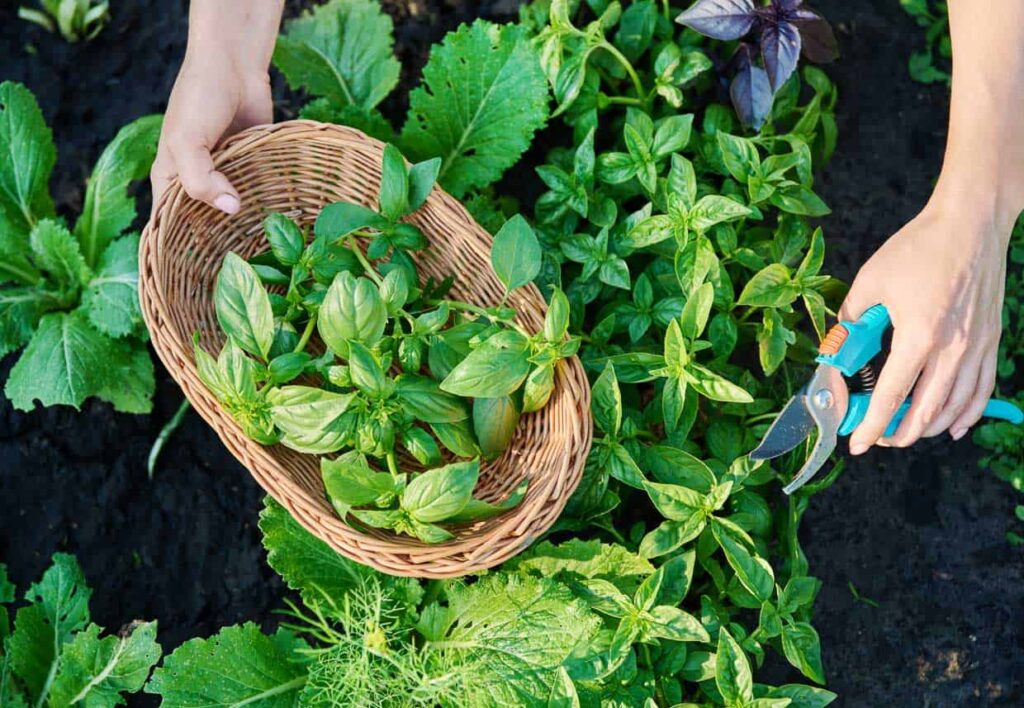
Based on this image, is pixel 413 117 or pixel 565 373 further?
pixel 413 117

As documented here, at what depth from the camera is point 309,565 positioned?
64.2 inches

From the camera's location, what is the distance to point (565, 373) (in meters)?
1.44

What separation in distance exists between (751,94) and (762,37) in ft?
0.32

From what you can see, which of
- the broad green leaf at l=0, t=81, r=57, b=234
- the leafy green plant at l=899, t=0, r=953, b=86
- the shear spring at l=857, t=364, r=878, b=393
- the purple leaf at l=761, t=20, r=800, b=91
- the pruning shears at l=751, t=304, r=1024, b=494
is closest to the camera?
the pruning shears at l=751, t=304, r=1024, b=494

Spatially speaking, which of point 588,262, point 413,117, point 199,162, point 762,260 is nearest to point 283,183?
point 199,162

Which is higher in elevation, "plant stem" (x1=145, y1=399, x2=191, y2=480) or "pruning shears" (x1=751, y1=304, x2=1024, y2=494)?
"pruning shears" (x1=751, y1=304, x2=1024, y2=494)

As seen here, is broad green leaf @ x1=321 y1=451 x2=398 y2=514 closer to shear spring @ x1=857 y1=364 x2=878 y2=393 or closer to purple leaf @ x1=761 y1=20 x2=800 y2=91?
shear spring @ x1=857 y1=364 x2=878 y2=393

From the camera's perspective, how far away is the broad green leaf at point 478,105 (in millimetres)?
1751

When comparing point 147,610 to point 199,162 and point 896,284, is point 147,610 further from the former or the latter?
point 896,284

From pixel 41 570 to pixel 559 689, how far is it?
44.0 inches

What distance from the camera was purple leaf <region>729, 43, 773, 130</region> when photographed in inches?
65.7

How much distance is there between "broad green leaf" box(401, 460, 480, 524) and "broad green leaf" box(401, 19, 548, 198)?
0.69 m

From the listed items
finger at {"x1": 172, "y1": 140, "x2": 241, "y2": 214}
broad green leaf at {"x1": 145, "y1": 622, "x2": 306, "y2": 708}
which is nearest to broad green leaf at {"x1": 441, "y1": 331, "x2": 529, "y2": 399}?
finger at {"x1": 172, "y1": 140, "x2": 241, "y2": 214}

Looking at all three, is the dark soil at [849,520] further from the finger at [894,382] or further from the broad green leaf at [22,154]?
the finger at [894,382]
